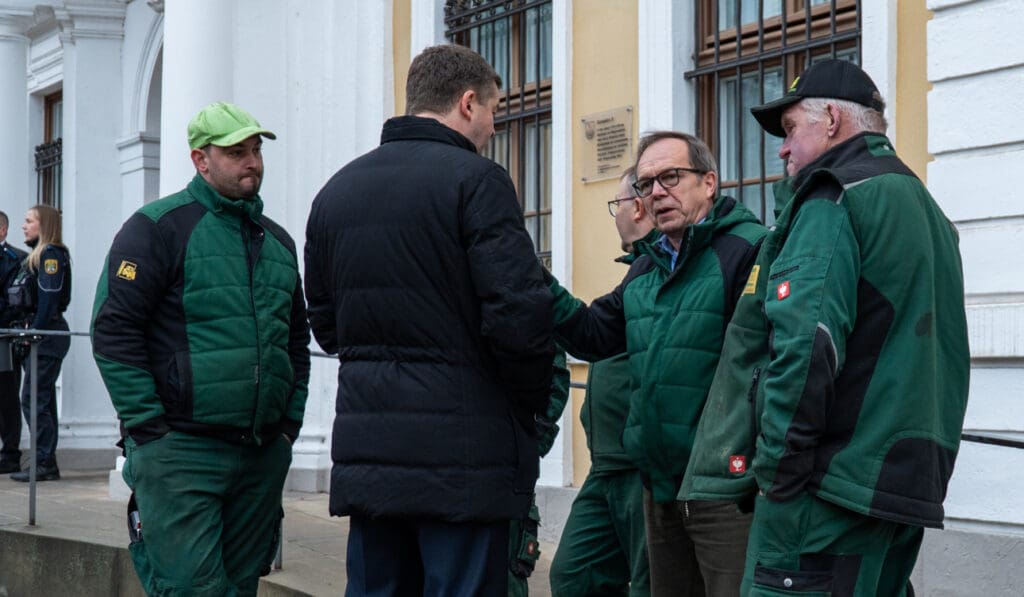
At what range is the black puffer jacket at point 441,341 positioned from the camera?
3.67 metres

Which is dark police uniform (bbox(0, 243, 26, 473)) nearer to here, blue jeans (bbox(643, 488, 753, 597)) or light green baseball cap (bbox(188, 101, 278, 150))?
light green baseball cap (bbox(188, 101, 278, 150))

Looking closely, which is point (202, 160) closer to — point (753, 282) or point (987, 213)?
point (753, 282)

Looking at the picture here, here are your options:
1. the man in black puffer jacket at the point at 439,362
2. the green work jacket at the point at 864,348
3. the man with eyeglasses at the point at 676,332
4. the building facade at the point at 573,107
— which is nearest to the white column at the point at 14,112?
the building facade at the point at 573,107

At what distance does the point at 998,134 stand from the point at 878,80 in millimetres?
652

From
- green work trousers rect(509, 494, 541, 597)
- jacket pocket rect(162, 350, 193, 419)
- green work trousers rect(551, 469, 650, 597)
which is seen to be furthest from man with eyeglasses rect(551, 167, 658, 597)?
jacket pocket rect(162, 350, 193, 419)

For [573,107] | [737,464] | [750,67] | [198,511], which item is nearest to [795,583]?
[737,464]

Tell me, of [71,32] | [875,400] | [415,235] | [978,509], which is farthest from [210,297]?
[71,32]

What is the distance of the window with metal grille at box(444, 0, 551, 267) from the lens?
914 cm

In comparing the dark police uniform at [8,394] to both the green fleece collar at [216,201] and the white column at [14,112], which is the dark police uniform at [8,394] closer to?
the white column at [14,112]

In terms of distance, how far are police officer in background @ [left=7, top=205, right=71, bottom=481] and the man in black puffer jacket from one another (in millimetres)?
7243

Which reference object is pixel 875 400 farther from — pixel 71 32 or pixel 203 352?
pixel 71 32

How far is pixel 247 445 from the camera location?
4863mm

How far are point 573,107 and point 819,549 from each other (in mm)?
5558

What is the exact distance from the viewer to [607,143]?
8.34m
